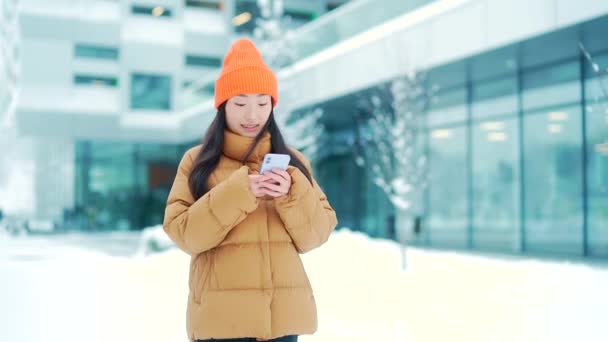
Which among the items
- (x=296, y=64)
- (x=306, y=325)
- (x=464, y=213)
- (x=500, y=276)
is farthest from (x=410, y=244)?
(x=306, y=325)

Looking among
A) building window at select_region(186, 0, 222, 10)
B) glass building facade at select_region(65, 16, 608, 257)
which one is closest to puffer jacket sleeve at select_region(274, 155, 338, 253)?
glass building facade at select_region(65, 16, 608, 257)

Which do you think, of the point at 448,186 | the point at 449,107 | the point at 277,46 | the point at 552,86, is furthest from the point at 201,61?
the point at 552,86

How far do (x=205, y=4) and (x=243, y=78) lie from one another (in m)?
34.9

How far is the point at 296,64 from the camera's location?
766 inches

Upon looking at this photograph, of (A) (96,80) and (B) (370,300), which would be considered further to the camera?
(A) (96,80)

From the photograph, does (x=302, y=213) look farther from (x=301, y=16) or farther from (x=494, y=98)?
(x=301, y=16)

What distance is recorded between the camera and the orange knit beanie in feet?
9.32

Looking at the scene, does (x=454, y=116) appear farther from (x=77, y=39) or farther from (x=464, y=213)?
(x=77, y=39)

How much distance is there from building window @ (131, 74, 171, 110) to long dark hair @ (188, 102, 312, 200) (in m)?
32.5

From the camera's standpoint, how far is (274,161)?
250 cm

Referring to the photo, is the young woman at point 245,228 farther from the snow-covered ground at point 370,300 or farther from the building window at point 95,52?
the building window at point 95,52

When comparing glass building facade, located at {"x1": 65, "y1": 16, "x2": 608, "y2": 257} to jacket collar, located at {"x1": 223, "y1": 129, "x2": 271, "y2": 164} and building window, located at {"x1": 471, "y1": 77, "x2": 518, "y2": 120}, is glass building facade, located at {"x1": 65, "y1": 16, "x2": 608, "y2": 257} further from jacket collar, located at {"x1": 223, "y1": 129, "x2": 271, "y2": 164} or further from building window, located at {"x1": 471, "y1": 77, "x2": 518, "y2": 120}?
jacket collar, located at {"x1": 223, "y1": 129, "x2": 271, "y2": 164}

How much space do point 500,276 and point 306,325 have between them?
801 cm

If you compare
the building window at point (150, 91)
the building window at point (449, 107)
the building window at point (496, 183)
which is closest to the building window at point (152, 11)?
the building window at point (150, 91)
